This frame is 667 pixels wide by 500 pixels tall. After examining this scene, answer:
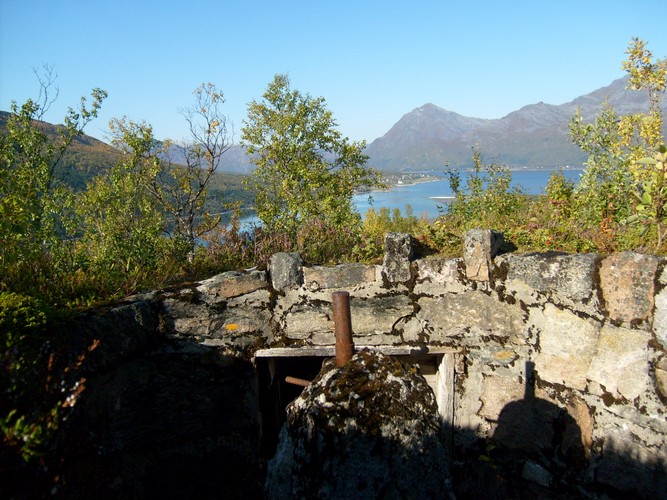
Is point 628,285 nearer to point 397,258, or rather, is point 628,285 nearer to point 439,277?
point 439,277

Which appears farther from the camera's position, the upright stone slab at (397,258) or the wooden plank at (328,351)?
the upright stone slab at (397,258)

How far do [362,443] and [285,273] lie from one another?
3.32m

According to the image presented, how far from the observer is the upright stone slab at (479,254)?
4500mm

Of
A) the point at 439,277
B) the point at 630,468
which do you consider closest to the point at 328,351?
the point at 439,277

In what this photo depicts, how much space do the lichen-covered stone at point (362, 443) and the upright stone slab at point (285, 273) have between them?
302cm

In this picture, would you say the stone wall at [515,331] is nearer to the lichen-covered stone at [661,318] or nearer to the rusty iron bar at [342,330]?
the lichen-covered stone at [661,318]

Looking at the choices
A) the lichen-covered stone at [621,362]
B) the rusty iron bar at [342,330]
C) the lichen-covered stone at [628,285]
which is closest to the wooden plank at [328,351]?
the lichen-covered stone at [621,362]

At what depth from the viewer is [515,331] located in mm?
4367

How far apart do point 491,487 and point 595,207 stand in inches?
136

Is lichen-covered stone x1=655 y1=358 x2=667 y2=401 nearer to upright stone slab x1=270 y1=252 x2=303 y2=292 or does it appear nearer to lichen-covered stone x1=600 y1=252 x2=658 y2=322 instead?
lichen-covered stone x1=600 y1=252 x2=658 y2=322

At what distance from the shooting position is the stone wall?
371cm

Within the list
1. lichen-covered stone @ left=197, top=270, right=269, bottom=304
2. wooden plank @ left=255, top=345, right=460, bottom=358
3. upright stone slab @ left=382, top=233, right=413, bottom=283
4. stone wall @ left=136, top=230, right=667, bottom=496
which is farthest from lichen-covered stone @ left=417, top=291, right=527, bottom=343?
lichen-covered stone @ left=197, top=270, right=269, bottom=304

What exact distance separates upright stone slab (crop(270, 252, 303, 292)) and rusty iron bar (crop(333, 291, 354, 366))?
2.44 m

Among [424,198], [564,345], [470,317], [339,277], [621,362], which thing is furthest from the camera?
[424,198]
